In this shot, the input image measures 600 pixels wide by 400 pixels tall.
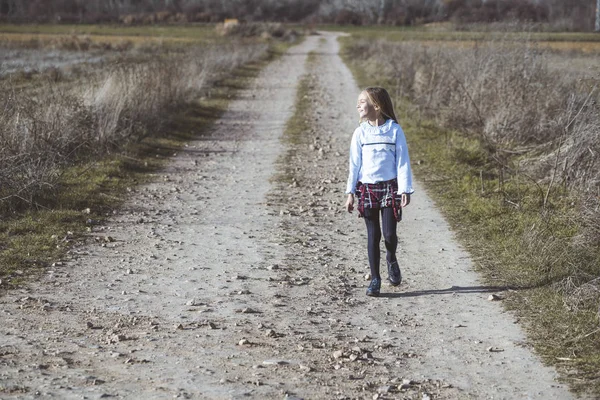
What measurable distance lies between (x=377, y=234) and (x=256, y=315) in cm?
123

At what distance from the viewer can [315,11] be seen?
116500 mm

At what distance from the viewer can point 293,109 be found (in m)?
19.3

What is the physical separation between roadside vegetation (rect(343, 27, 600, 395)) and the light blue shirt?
1.28 m

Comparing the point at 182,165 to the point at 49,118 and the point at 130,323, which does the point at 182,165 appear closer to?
the point at 49,118

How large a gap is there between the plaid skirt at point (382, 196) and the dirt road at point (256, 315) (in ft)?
2.25

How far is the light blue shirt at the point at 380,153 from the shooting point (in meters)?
6.41

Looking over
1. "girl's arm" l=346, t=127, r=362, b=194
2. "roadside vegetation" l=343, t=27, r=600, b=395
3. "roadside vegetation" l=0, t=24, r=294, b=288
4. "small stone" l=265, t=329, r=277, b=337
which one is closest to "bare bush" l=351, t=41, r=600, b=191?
"roadside vegetation" l=343, t=27, r=600, b=395

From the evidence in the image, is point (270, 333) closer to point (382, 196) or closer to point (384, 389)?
point (384, 389)

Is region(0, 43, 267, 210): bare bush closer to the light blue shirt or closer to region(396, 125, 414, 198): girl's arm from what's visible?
the light blue shirt

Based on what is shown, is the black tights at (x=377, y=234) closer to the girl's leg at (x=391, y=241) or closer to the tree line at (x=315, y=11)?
the girl's leg at (x=391, y=241)

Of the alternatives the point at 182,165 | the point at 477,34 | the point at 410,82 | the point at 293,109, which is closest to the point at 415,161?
the point at 182,165

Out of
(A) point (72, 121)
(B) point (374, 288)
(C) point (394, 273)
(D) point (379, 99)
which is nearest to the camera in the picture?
(D) point (379, 99)

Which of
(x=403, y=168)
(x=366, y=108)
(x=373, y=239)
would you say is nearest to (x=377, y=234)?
(x=373, y=239)

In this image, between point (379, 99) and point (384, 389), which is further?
point (379, 99)
